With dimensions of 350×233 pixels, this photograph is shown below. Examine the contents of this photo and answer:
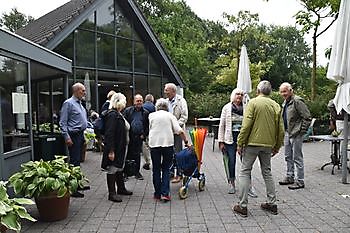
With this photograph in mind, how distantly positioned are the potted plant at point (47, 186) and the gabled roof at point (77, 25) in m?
6.15

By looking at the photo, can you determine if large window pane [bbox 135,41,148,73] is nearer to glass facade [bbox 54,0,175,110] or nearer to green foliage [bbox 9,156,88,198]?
glass facade [bbox 54,0,175,110]

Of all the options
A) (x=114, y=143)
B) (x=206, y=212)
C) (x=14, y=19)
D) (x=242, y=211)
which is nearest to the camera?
(x=242, y=211)

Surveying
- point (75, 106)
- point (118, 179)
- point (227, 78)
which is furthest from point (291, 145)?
point (227, 78)

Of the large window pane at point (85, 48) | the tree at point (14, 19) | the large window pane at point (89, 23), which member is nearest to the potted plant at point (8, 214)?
the large window pane at point (85, 48)

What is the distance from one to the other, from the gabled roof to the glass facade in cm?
29

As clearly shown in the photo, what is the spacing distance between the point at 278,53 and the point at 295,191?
1418 inches

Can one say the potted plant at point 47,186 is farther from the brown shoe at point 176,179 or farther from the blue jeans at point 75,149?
the brown shoe at point 176,179

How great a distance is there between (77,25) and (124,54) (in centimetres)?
359

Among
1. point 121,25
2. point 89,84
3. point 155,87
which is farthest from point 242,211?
point 155,87

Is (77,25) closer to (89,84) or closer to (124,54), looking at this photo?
(89,84)

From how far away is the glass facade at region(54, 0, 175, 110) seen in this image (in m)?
12.8

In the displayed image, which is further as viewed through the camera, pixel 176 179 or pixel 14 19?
pixel 14 19

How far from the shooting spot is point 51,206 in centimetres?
462

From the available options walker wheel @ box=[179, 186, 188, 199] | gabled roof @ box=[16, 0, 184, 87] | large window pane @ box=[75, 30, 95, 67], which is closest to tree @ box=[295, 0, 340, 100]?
gabled roof @ box=[16, 0, 184, 87]
